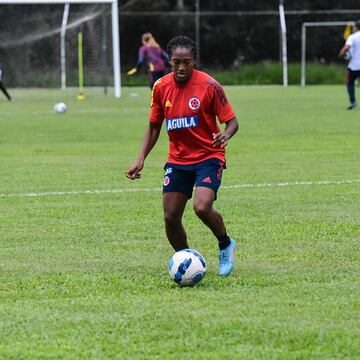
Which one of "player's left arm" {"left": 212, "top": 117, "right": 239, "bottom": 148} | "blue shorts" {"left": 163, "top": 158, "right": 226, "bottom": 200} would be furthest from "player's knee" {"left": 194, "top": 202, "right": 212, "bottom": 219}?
"player's left arm" {"left": 212, "top": 117, "right": 239, "bottom": 148}

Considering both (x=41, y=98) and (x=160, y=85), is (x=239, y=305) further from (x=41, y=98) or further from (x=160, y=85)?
(x=41, y=98)

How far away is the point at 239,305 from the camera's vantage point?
19.8 ft

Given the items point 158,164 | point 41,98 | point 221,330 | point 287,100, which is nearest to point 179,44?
point 221,330

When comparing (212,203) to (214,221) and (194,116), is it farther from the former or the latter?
(194,116)

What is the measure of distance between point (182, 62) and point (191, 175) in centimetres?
76

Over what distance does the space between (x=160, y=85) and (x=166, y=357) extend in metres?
2.67

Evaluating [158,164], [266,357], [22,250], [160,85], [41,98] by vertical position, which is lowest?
[41,98]

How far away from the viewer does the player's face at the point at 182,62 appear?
700 cm

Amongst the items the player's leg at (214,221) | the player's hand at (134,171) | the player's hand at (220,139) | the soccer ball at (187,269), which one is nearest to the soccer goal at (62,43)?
the player's hand at (134,171)

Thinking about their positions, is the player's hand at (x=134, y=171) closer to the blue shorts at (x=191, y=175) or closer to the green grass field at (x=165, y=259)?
the blue shorts at (x=191, y=175)

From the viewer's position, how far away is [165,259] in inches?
301

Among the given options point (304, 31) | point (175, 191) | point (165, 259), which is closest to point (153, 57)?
point (304, 31)

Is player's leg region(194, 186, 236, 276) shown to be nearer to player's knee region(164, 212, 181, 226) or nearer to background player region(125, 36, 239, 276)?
background player region(125, 36, 239, 276)

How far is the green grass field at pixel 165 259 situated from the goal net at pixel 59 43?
16.9 m
